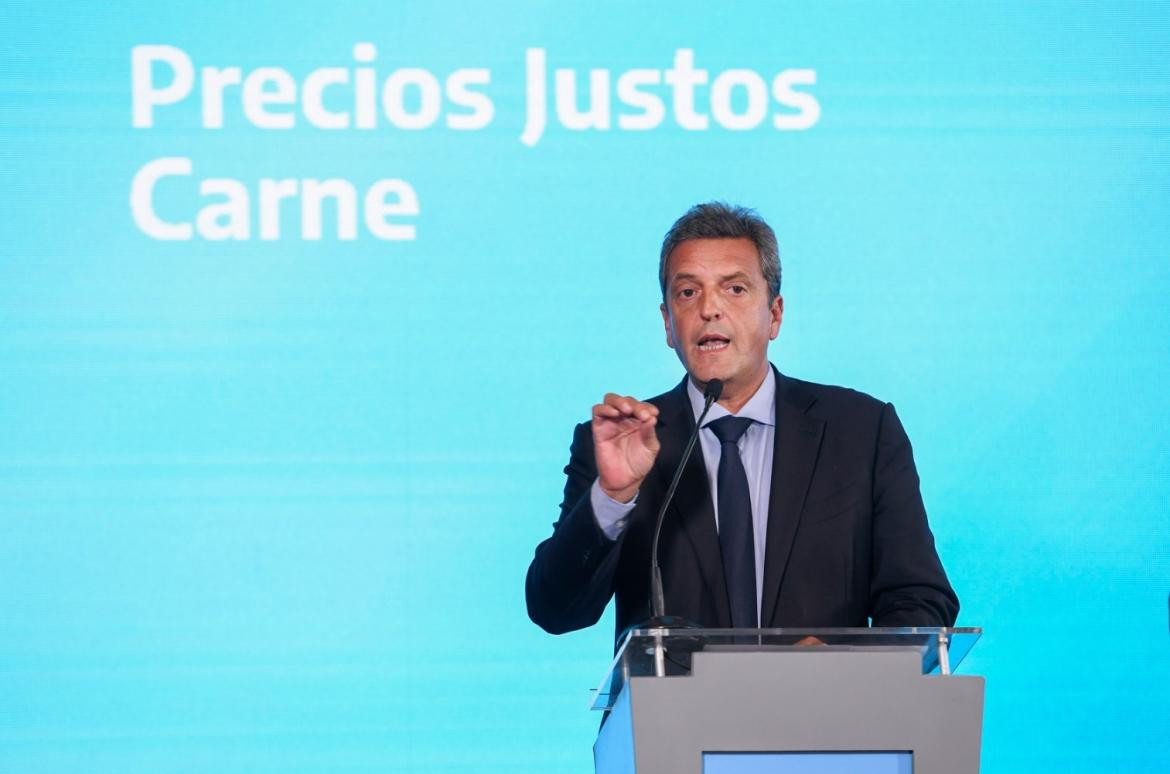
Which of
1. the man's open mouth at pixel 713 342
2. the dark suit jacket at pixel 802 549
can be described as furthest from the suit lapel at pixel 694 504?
the man's open mouth at pixel 713 342

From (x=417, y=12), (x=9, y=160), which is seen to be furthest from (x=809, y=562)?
(x=9, y=160)

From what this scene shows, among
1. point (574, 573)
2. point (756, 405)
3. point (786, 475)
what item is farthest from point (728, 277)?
point (574, 573)

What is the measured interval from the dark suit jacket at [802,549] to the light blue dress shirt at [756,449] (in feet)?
0.07

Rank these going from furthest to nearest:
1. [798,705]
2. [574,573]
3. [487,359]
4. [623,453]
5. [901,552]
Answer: [487,359] → [901,552] → [574,573] → [623,453] → [798,705]

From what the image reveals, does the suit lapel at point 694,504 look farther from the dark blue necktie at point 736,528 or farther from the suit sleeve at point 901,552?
the suit sleeve at point 901,552

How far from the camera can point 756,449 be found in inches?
111

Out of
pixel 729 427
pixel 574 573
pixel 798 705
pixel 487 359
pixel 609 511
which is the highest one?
pixel 487 359

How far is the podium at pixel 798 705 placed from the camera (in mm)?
1937

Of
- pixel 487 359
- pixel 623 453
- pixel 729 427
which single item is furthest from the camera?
Result: pixel 487 359

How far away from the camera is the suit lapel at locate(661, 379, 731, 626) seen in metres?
2.64

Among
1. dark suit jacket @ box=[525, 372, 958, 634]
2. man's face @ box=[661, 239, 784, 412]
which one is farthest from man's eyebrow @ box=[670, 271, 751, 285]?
dark suit jacket @ box=[525, 372, 958, 634]

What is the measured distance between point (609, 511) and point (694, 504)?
31 centimetres

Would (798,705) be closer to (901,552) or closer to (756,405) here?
(901,552)

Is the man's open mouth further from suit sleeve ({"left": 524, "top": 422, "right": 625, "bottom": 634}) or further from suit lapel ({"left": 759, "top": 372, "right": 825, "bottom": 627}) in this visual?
suit sleeve ({"left": 524, "top": 422, "right": 625, "bottom": 634})
